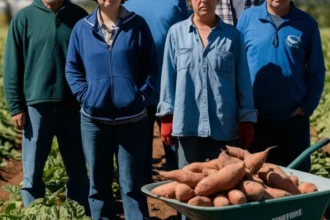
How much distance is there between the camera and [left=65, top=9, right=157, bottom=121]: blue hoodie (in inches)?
230

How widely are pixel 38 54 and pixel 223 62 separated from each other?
4.76 ft

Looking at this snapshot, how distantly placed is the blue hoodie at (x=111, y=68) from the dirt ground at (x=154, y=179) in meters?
1.76

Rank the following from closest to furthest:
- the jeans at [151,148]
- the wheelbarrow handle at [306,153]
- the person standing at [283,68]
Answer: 1. the wheelbarrow handle at [306,153]
2. the person standing at [283,68]
3. the jeans at [151,148]

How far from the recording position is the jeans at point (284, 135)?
625 cm

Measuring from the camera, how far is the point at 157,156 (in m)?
10.4

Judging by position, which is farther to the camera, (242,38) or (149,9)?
(149,9)

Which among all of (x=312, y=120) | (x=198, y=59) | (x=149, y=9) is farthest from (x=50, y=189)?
(x=312, y=120)

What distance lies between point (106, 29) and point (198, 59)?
699 millimetres

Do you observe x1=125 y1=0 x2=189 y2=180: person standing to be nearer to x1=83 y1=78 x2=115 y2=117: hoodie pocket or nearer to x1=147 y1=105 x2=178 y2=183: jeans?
x1=147 y1=105 x2=178 y2=183: jeans

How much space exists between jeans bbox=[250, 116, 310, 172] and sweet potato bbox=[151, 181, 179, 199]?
1.63 metres

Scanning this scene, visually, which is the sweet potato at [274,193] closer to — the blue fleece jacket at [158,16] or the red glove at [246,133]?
the red glove at [246,133]

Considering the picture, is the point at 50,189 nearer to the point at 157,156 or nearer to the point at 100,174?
the point at 100,174

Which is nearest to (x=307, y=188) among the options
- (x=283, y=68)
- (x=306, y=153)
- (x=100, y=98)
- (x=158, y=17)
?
(x=306, y=153)

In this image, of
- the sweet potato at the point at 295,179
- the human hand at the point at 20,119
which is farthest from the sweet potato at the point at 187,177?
the human hand at the point at 20,119
